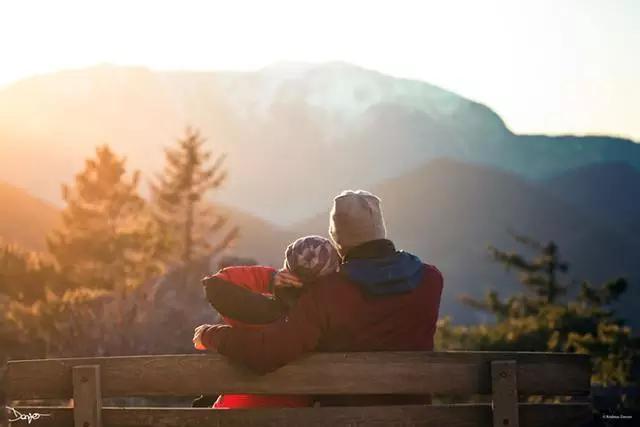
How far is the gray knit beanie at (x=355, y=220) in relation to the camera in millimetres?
4875

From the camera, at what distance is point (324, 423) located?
A: 447 cm

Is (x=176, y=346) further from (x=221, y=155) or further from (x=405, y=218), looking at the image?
(x=405, y=218)

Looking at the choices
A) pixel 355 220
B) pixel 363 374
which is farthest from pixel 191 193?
pixel 363 374

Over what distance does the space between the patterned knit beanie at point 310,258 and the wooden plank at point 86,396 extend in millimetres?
1046

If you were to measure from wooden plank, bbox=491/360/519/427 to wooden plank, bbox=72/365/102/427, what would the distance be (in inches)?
71.8

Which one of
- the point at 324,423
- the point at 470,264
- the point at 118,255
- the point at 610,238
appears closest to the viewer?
the point at 324,423

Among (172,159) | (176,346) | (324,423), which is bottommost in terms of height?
(176,346)

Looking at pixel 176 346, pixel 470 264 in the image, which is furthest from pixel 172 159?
pixel 470 264

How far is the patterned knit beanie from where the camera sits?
4.79 meters

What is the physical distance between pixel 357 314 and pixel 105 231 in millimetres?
46774

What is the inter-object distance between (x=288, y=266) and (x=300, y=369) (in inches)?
21.4

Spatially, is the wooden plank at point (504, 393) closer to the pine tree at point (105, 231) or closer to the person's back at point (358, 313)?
the person's back at point (358, 313)

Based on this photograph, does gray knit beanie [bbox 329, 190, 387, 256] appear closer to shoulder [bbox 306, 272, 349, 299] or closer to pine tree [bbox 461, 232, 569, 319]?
shoulder [bbox 306, 272, 349, 299]

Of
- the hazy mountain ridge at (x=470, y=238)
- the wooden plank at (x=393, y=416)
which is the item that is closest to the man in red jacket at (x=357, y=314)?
the wooden plank at (x=393, y=416)
